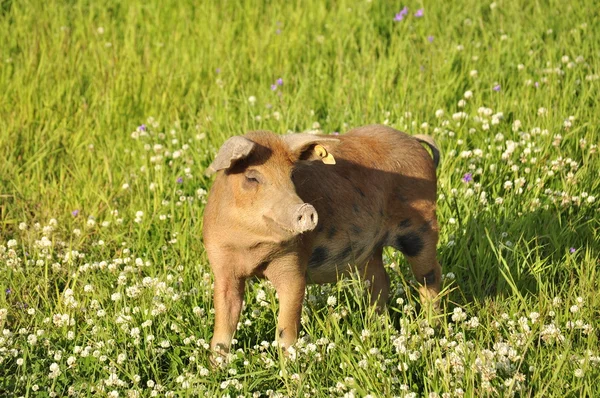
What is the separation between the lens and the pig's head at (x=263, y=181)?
455 centimetres

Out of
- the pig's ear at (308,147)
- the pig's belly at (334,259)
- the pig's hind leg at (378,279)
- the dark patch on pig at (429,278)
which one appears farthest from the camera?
the pig's hind leg at (378,279)

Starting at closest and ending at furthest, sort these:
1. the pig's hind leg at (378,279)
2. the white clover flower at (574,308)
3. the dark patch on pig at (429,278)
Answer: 1. the white clover flower at (574,308)
2. the dark patch on pig at (429,278)
3. the pig's hind leg at (378,279)

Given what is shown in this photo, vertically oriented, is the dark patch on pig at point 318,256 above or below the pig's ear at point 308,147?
below

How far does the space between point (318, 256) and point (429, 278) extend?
973 mm

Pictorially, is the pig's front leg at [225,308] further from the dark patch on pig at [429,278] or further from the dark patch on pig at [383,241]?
the dark patch on pig at [429,278]

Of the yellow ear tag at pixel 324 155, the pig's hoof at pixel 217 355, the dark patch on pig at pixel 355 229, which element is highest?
the yellow ear tag at pixel 324 155

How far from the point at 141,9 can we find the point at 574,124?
487 centimetres

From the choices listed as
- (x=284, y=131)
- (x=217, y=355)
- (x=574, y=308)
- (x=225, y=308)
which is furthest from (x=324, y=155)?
(x=284, y=131)

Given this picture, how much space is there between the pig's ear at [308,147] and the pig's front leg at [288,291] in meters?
0.55

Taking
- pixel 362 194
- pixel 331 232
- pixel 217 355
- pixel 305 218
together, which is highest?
pixel 305 218

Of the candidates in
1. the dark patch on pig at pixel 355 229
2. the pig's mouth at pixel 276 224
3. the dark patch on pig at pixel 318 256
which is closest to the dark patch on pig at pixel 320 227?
the dark patch on pig at pixel 318 256

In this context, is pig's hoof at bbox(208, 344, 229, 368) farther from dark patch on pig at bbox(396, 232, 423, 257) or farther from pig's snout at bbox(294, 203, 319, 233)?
dark patch on pig at bbox(396, 232, 423, 257)

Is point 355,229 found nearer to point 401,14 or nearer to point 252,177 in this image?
point 252,177

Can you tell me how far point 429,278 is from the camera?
235 inches
